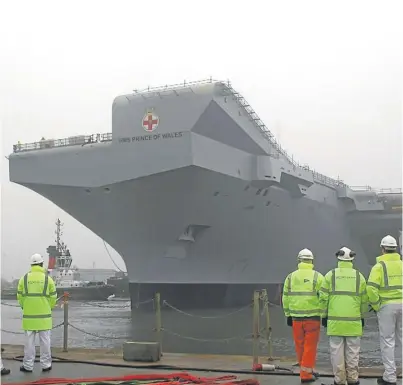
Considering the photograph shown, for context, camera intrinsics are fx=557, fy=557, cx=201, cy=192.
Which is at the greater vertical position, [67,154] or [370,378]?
[67,154]

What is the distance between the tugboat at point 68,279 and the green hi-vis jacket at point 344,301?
35215 millimetres

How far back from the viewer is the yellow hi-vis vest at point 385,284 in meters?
4.75

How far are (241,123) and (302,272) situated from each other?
1328 cm

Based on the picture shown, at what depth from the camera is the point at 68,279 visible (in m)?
41.3

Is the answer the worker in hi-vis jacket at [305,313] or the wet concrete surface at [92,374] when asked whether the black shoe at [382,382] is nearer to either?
the wet concrete surface at [92,374]

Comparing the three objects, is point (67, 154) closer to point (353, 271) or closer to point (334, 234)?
point (334, 234)

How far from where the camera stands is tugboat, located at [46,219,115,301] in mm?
39581

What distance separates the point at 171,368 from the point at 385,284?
231cm

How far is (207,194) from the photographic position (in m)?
18.7

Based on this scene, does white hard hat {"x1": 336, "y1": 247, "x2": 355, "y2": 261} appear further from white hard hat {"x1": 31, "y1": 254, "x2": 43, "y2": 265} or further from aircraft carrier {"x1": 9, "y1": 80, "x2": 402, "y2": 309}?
aircraft carrier {"x1": 9, "y1": 80, "x2": 402, "y2": 309}

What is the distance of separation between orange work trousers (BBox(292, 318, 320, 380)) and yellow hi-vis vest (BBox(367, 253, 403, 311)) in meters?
0.56

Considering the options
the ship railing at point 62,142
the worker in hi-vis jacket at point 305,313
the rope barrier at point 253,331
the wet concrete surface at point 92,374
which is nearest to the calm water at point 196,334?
the rope barrier at point 253,331

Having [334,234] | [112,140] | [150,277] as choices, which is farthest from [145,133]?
[334,234]

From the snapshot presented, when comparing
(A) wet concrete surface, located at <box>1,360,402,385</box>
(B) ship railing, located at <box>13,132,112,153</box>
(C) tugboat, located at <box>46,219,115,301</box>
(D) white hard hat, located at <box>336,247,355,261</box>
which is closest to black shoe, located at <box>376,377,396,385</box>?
(A) wet concrete surface, located at <box>1,360,402,385</box>
